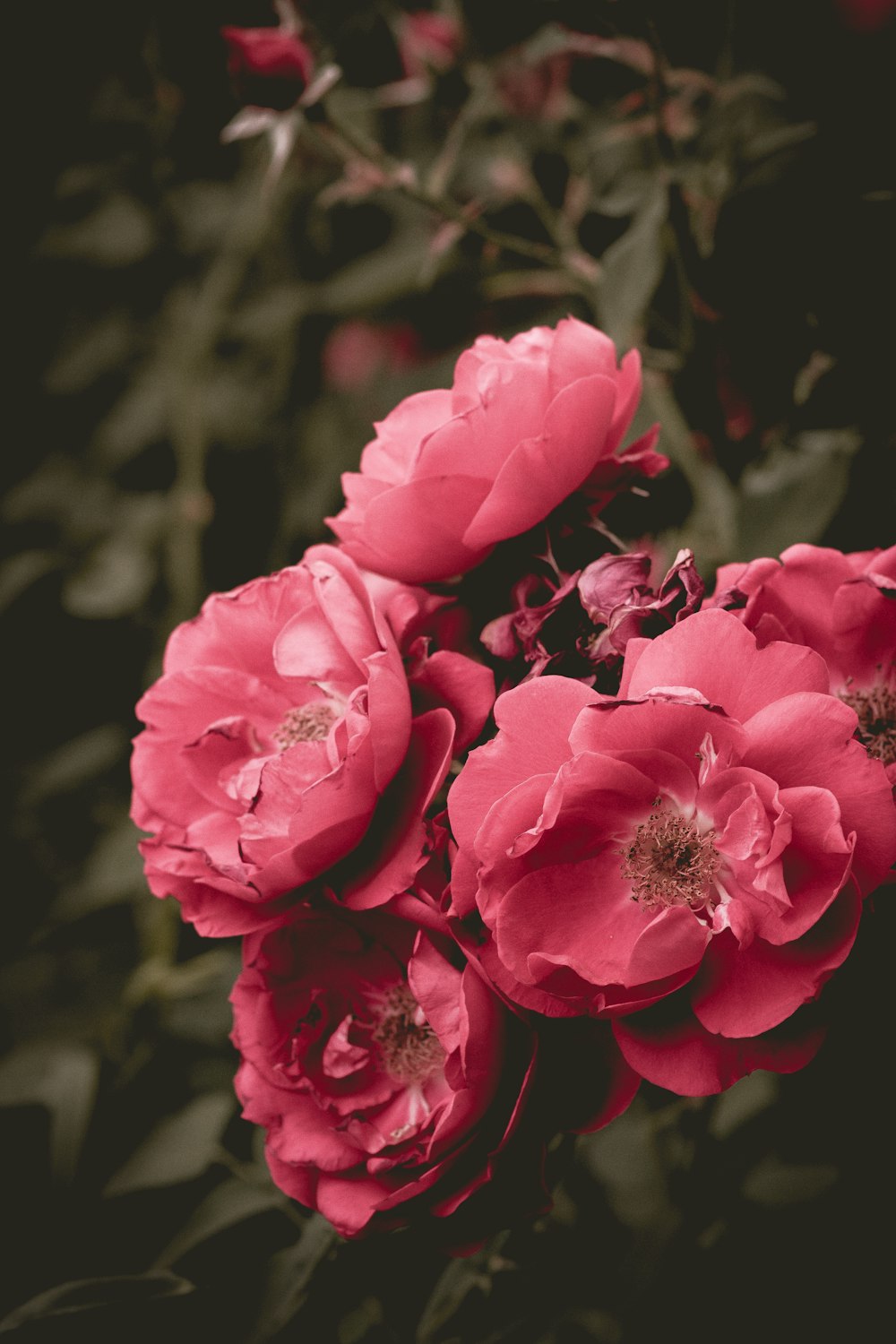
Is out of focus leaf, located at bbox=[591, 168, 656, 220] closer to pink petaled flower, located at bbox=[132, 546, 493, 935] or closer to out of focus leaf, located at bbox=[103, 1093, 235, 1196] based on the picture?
pink petaled flower, located at bbox=[132, 546, 493, 935]

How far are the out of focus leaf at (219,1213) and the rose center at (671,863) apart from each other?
409mm

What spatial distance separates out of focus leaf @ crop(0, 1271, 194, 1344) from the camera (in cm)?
58

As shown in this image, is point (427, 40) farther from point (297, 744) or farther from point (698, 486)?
point (297, 744)

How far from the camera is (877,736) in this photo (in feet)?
1.62

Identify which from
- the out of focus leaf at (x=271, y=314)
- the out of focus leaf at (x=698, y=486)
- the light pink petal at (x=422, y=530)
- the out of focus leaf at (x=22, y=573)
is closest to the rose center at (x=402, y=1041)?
the light pink petal at (x=422, y=530)

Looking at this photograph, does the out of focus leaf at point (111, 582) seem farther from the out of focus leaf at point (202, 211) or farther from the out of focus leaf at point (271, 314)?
the out of focus leaf at point (202, 211)

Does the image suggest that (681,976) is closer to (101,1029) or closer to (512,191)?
(512,191)

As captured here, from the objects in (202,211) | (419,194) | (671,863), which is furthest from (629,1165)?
(202,211)

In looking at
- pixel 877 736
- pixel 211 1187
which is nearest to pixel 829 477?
pixel 877 736

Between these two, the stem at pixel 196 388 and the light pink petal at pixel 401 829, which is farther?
the stem at pixel 196 388

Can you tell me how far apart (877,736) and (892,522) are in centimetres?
18

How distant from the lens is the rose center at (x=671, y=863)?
0.45m

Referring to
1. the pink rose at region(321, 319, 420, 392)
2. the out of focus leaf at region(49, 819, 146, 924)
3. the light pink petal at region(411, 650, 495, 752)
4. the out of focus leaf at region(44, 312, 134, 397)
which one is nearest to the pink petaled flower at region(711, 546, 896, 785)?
the light pink petal at region(411, 650, 495, 752)

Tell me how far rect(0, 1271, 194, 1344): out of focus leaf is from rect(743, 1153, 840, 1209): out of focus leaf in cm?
37
